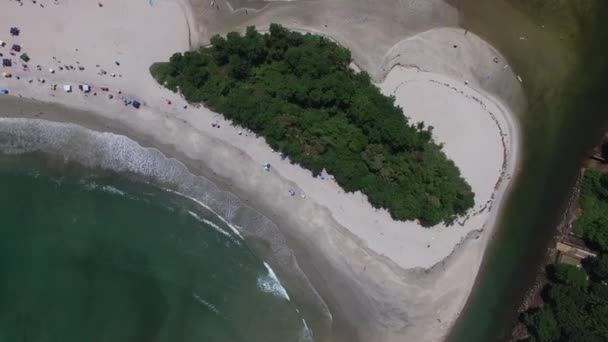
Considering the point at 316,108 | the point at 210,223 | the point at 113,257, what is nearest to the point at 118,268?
the point at 113,257

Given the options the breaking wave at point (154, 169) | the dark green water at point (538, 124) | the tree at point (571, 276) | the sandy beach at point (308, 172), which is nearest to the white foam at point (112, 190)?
the breaking wave at point (154, 169)

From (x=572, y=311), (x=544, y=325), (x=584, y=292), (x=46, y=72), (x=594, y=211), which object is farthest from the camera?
(x=594, y=211)

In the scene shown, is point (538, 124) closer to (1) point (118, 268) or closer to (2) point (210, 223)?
(2) point (210, 223)

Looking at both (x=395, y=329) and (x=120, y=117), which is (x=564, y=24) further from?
(x=120, y=117)

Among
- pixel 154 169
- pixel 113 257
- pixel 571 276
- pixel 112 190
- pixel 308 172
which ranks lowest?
pixel 113 257

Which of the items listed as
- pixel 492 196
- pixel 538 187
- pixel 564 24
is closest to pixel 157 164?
pixel 492 196

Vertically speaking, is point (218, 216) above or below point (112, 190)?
above

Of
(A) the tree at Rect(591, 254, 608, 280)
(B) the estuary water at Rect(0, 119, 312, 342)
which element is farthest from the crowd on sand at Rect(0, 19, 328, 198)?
(A) the tree at Rect(591, 254, 608, 280)

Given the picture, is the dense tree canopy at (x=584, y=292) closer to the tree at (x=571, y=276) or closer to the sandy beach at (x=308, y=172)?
the tree at (x=571, y=276)
